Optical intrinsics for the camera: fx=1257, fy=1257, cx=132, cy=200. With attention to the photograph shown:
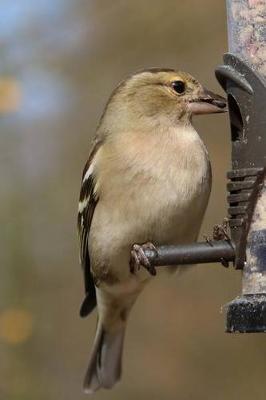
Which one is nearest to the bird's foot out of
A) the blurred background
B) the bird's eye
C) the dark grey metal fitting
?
the dark grey metal fitting

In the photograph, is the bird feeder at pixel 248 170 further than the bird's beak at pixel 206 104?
No

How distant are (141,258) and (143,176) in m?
0.38

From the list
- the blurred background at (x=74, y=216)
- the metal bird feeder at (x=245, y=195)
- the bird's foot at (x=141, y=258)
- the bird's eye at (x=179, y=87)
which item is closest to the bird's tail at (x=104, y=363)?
the blurred background at (x=74, y=216)

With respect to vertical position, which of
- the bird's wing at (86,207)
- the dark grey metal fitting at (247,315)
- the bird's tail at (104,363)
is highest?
the dark grey metal fitting at (247,315)

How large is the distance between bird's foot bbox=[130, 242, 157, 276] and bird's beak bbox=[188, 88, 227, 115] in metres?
0.61

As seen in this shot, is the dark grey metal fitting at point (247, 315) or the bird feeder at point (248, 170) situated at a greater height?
the bird feeder at point (248, 170)

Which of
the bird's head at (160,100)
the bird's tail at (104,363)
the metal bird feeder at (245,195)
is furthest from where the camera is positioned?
the bird's tail at (104,363)

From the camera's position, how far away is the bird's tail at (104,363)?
658 centimetres

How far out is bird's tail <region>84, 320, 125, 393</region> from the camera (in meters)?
6.58

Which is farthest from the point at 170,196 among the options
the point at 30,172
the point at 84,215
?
the point at 30,172

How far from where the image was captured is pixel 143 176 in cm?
511

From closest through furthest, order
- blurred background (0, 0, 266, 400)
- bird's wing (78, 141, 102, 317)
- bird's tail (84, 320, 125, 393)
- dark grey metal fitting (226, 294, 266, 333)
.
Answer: dark grey metal fitting (226, 294, 266, 333) → bird's wing (78, 141, 102, 317) → bird's tail (84, 320, 125, 393) → blurred background (0, 0, 266, 400)

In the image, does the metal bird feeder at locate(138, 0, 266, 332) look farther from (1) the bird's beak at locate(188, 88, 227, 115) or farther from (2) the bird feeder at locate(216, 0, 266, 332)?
(1) the bird's beak at locate(188, 88, 227, 115)

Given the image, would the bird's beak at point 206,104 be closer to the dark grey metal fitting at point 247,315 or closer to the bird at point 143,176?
the bird at point 143,176
